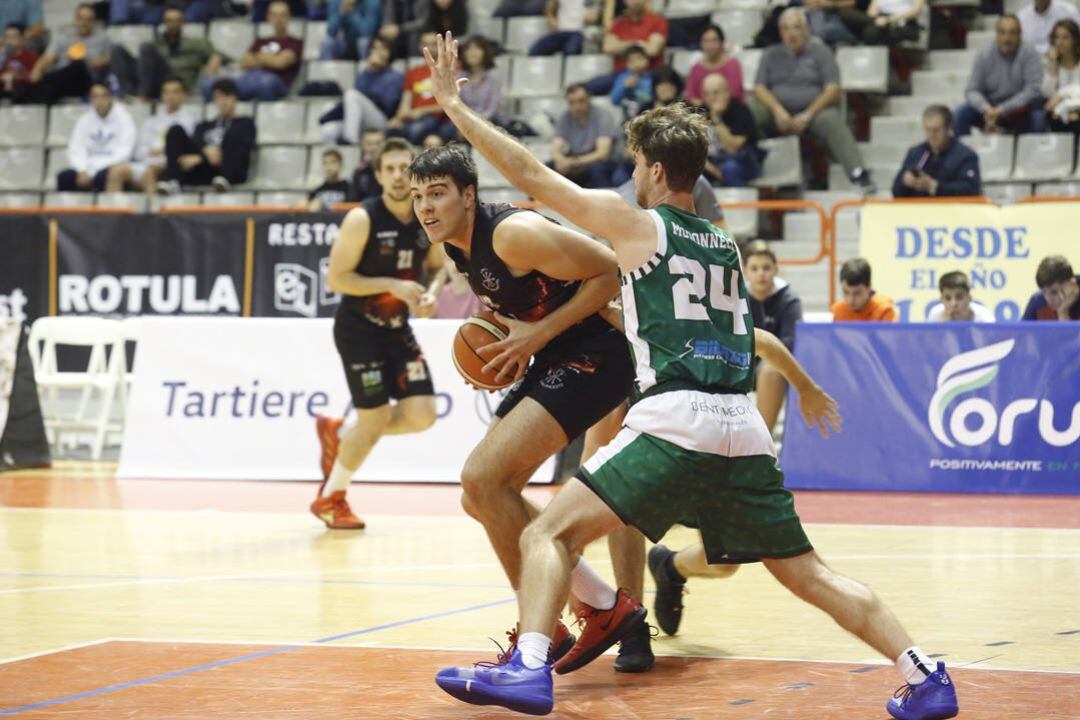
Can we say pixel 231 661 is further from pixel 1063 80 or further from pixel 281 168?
pixel 281 168

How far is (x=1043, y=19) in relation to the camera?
15.3 metres

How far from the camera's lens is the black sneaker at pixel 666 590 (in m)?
5.70

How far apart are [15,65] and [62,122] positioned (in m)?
1.11

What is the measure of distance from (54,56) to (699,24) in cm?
795

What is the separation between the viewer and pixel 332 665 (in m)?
5.07

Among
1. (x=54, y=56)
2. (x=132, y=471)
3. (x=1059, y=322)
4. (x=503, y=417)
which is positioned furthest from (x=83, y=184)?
(x=503, y=417)

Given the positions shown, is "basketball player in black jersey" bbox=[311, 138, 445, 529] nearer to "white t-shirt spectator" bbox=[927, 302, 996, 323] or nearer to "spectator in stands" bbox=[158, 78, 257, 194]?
"white t-shirt spectator" bbox=[927, 302, 996, 323]

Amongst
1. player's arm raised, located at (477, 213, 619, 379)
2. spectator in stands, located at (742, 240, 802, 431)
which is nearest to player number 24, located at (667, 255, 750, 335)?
player's arm raised, located at (477, 213, 619, 379)

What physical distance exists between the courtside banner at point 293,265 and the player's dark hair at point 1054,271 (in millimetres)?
6289

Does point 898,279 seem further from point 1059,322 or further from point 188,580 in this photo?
point 188,580

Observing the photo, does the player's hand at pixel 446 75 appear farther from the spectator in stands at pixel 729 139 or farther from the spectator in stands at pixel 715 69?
the spectator in stands at pixel 715 69

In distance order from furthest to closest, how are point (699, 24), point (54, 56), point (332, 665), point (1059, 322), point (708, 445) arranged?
point (54, 56), point (699, 24), point (1059, 322), point (332, 665), point (708, 445)

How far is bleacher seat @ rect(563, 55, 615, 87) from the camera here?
17.3 meters

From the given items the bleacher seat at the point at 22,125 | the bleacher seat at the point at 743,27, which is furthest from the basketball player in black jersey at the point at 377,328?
the bleacher seat at the point at 22,125
